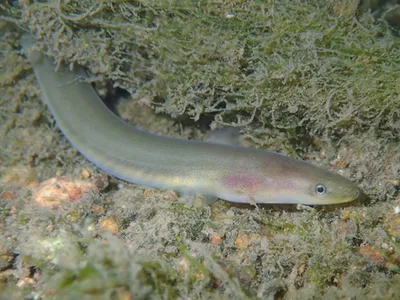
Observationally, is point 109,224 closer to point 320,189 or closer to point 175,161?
point 175,161

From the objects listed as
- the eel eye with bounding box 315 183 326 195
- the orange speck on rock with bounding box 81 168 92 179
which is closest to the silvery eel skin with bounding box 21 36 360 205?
the eel eye with bounding box 315 183 326 195

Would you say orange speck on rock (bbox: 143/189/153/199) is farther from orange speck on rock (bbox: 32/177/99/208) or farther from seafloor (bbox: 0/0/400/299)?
orange speck on rock (bbox: 32/177/99/208)

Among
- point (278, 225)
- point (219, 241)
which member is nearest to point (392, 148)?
point (278, 225)

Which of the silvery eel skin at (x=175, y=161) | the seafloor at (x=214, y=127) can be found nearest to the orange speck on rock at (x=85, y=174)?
the seafloor at (x=214, y=127)

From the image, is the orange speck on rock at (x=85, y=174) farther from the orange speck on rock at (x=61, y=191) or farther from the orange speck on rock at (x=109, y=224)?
the orange speck on rock at (x=109, y=224)

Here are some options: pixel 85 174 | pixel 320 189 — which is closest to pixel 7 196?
pixel 85 174

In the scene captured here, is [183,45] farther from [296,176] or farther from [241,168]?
[296,176]

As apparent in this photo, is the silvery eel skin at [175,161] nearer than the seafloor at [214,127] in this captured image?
No

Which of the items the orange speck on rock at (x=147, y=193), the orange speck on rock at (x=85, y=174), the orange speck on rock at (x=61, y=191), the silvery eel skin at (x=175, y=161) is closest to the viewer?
the silvery eel skin at (x=175, y=161)
